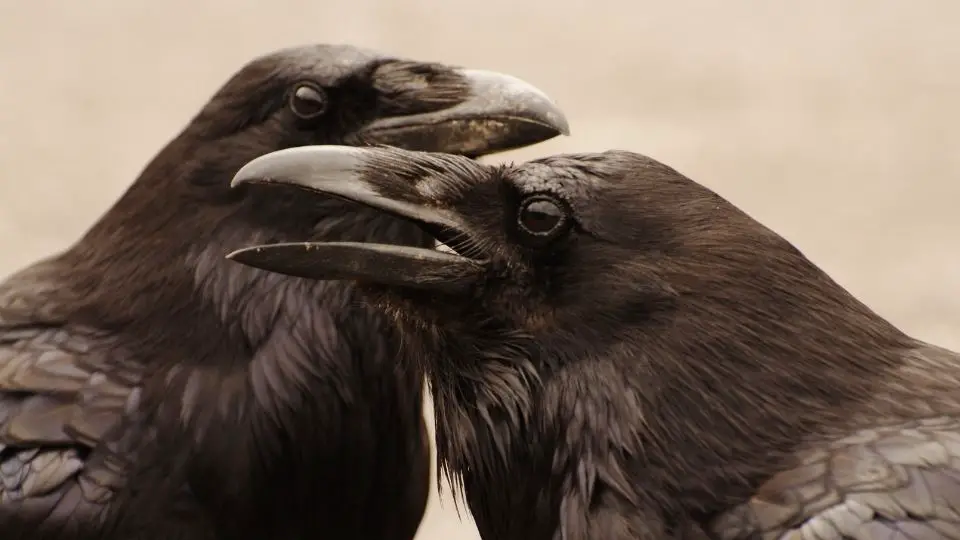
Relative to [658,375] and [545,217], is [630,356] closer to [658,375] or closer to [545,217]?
[658,375]

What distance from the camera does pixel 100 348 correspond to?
1739 millimetres

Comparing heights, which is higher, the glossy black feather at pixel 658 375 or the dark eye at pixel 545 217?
the dark eye at pixel 545 217

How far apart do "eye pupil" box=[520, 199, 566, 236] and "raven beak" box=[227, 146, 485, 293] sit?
6 centimetres

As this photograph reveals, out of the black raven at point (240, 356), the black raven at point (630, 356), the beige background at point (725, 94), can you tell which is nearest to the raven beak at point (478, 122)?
the black raven at point (240, 356)

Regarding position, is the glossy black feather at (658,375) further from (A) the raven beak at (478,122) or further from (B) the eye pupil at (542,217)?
(A) the raven beak at (478,122)

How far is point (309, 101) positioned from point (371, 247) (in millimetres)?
419

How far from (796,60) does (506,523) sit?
223cm

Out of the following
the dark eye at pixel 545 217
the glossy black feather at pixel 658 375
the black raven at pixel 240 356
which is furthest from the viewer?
the black raven at pixel 240 356

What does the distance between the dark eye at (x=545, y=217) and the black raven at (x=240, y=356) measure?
1.03ft

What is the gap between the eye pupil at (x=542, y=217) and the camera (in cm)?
134

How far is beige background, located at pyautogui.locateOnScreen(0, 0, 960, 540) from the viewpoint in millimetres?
3279

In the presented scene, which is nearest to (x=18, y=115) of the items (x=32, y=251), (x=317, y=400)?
(x=32, y=251)

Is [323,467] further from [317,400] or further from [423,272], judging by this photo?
[423,272]

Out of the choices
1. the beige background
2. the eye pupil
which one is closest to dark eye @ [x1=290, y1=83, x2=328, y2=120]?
the eye pupil
